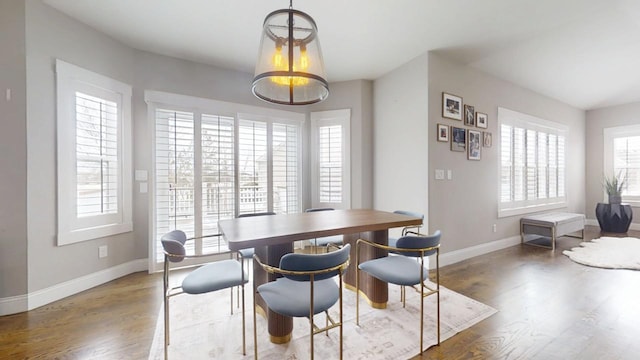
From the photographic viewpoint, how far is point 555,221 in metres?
4.20

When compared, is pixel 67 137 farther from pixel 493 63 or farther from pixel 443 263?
pixel 493 63

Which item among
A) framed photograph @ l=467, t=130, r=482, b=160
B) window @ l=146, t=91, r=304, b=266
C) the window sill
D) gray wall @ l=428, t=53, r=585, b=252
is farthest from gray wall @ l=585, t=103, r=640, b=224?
the window sill

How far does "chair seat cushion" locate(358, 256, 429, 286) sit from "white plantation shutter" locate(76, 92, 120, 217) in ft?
9.40

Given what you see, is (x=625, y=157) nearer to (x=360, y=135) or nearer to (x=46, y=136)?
(x=360, y=135)

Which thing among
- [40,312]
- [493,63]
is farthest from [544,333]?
[40,312]

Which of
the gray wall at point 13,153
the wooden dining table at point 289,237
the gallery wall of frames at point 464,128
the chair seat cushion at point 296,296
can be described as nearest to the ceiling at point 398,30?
the gray wall at point 13,153

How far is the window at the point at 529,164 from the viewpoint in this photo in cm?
432

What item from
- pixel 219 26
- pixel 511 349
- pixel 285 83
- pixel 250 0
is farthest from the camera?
pixel 219 26

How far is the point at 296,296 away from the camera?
5.15 feet

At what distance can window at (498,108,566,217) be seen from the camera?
432cm

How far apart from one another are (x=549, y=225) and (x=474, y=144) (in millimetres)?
1919

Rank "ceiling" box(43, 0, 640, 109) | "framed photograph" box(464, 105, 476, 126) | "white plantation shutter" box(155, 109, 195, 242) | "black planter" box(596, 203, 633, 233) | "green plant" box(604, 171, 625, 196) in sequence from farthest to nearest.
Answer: "green plant" box(604, 171, 625, 196) < "black planter" box(596, 203, 633, 233) < "framed photograph" box(464, 105, 476, 126) < "white plantation shutter" box(155, 109, 195, 242) < "ceiling" box(43, 0, 640, 109)

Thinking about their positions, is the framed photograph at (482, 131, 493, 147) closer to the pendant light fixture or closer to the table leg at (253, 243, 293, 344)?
the pendant light fixture

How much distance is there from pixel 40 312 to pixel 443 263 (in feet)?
13.8
